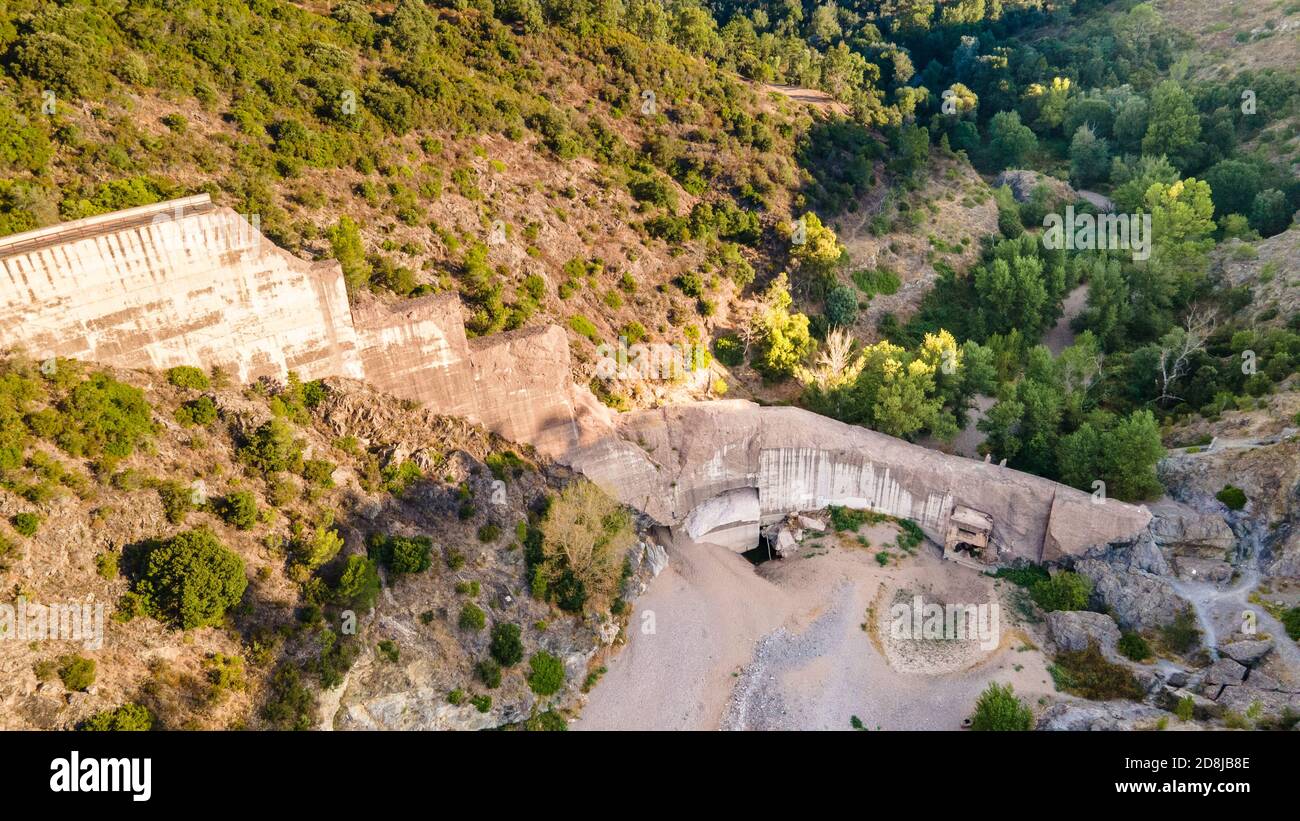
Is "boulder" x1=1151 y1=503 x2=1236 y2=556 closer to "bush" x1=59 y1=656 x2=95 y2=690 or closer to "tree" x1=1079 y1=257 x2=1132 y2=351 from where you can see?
"tree" x1=1079 y1=257 x2=1132 y2=351

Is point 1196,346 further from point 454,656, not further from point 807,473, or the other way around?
point 454,656

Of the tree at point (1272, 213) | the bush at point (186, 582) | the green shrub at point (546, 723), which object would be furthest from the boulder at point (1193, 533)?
the bush at point (186, 582)

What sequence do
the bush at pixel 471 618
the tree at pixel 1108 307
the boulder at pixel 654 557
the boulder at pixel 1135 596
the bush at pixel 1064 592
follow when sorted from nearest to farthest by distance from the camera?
the bush at pixel 471 618
the boulder at pixel 1135 596
the bush at pixel 1064 592
the boulder at pixel 654 557
the tree at pixel 1108 307

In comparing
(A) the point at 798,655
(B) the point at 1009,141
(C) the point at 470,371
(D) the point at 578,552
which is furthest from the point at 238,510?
(B) the point at 1009,141

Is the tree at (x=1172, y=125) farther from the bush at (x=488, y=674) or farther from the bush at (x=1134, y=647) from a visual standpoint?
the bush at (x=488, y=674)

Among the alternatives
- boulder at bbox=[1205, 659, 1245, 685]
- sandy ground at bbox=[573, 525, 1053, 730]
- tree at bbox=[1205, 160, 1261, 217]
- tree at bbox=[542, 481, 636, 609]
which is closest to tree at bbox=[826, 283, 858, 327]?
sandy ground at bbox=[573, 525, 1053, 730]

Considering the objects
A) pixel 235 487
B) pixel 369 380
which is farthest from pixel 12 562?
pixel 369 380

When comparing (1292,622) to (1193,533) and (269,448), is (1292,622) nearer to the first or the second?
(1193,533)

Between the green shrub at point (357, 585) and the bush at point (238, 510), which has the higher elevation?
the bush at point (238, 510)
